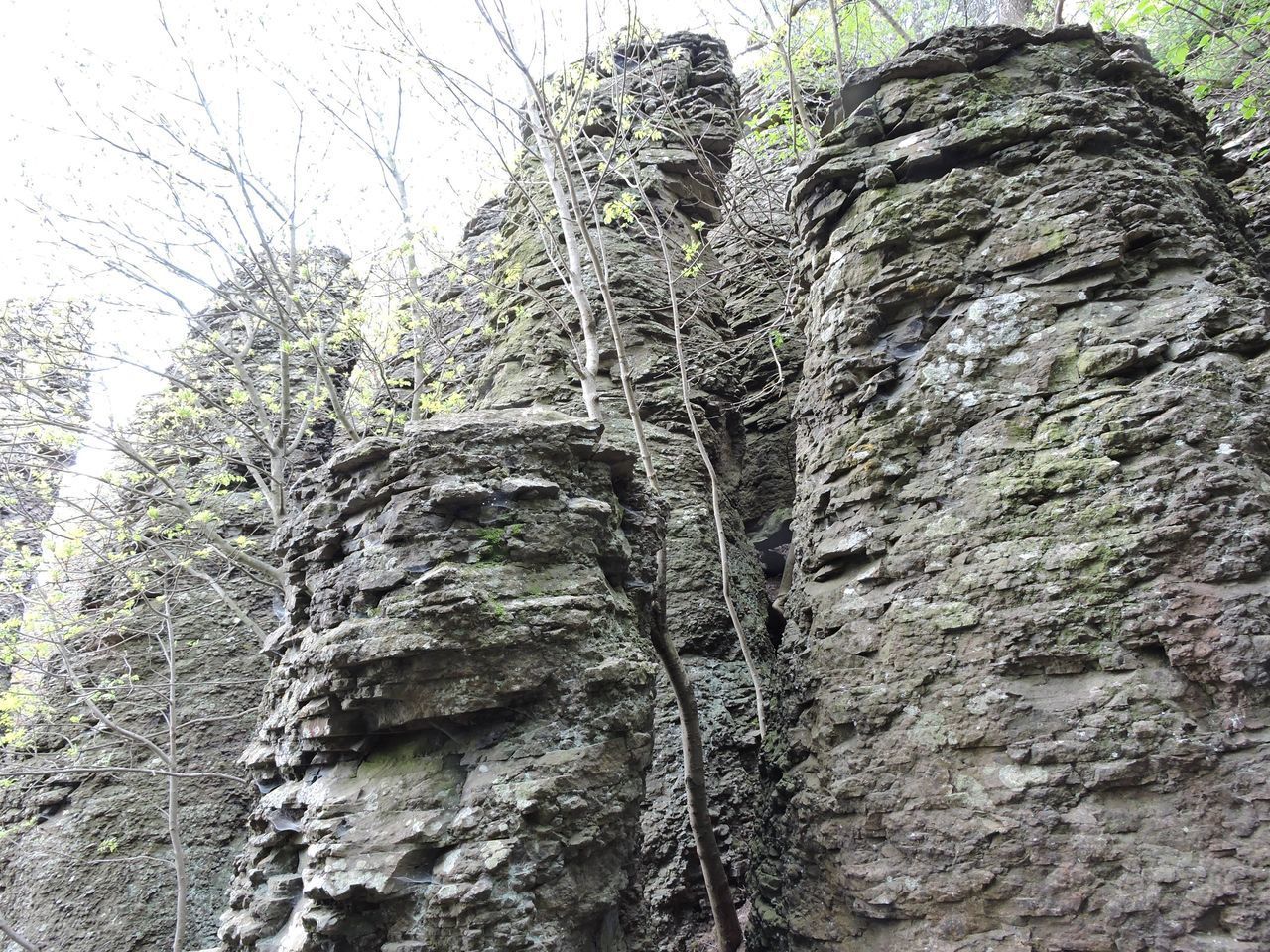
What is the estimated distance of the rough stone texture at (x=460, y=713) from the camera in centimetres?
371

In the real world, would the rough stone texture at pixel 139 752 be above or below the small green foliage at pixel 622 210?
below

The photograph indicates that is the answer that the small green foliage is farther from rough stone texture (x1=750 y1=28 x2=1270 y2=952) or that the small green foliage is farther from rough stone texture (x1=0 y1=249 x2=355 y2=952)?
rough stone texture (x1=0 y1=249 x2=355 y2=952)

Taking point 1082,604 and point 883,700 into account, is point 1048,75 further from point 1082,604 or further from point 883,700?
point 883,700

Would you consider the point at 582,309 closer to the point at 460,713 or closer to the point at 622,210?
the point at 622,210

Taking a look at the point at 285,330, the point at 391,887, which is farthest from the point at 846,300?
the point at 285,330

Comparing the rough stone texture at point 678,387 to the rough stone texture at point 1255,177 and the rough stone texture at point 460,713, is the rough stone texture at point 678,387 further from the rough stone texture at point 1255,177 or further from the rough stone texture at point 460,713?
the rough stone texture at point 1255,177

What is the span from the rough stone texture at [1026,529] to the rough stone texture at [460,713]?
137 cm

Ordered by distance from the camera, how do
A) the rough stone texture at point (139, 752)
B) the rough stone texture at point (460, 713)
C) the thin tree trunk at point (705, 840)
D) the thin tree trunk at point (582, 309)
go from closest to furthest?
1. the rough stone texture at point (460, 713)
2. the thin tree trunk at point (705, 840)
3. the thin tree trunk at point (582, 309)
4. the rough stone texture at point (139, 752)

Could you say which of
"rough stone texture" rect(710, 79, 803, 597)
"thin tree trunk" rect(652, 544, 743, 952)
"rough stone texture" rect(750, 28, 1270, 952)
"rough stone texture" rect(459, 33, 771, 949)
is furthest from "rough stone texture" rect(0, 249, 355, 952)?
"rough stone texture" rect(750, 28, 1270, 952)

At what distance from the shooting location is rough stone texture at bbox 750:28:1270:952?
11.4 ft

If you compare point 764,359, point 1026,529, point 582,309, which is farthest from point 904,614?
point 764,359

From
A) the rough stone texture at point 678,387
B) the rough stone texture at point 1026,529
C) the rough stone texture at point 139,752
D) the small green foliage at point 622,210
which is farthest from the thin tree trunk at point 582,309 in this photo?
the rough stone texture at point 139,752

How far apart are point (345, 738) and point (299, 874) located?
750 mm

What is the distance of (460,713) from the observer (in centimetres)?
406
